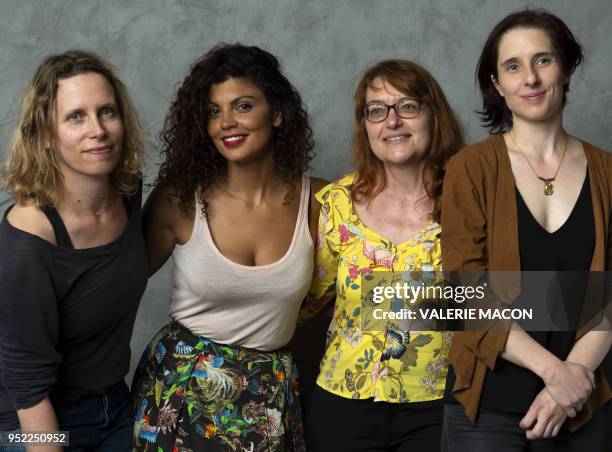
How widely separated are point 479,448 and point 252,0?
1931mm

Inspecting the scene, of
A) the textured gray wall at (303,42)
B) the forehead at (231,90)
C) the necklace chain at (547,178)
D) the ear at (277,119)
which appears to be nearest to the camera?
the necklace chain at (547,178)

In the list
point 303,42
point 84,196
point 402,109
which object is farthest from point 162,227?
point 303,42

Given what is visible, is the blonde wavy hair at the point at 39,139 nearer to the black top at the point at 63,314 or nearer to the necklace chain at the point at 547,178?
the black top at the point at 63,314

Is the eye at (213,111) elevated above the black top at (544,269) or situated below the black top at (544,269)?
above

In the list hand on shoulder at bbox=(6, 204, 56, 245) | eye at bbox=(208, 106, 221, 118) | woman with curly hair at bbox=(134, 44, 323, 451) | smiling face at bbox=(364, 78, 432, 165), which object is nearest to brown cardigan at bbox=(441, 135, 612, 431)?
smiling face at bbox=(364, 78, 432, 165)

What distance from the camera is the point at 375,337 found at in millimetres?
2445

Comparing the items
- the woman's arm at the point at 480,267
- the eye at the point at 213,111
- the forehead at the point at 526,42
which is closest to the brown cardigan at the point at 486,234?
the woman's arm at the point at 480,267

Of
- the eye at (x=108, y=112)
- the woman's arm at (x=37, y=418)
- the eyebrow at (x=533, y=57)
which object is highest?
the eyebrow at (x=533, y=57)

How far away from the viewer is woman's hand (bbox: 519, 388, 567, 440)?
1965mm

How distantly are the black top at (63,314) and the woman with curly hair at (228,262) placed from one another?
175mm

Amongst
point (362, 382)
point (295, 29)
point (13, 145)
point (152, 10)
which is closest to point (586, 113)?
point (295, 29)

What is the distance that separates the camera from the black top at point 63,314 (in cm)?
217

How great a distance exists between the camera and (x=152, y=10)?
10.7 feet

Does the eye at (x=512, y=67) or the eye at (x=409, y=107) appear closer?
the eye at (x=512, y=67)
